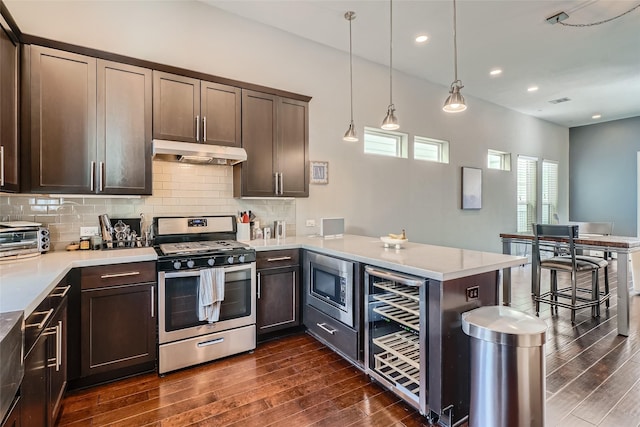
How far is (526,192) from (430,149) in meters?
3.27

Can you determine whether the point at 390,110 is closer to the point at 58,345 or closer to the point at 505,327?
the point at 505,327

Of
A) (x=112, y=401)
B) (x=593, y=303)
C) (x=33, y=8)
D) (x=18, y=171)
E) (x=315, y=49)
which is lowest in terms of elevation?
(x=112, y=401)

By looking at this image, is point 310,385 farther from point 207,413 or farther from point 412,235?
point 412,235

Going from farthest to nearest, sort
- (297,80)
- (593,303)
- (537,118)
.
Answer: (537,118), (297,80), (593,303)

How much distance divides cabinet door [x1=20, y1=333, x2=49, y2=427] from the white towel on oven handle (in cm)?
107

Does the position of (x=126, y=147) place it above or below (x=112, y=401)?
above

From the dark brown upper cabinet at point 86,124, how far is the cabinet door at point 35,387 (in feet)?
4.55

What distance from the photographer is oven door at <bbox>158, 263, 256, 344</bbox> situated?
244 cm

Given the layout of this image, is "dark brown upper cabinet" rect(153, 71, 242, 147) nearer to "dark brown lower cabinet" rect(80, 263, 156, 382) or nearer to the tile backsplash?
the tile backsplash

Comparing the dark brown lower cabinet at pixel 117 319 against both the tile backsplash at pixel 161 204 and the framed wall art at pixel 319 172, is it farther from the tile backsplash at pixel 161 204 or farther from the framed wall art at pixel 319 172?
the framed wall art at pixel 319 172

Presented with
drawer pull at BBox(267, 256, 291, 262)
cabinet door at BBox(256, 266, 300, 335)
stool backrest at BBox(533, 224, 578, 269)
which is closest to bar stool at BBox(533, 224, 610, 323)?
stool backrest at BBox(533, 224, 578, 269)

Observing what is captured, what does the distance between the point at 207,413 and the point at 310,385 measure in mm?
713

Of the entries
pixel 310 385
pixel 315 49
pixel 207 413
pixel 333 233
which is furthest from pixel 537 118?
pixel 207 413

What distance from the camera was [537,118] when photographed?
7.21m
